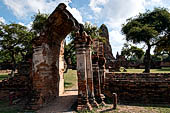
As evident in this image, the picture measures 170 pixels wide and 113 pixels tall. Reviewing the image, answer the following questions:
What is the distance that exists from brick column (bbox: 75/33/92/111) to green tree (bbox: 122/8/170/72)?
11.6 meters

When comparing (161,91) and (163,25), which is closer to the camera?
(161,91)

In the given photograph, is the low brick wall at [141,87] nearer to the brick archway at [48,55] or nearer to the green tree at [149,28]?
the brick archway at [48,55]

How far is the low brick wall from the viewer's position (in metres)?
6.41

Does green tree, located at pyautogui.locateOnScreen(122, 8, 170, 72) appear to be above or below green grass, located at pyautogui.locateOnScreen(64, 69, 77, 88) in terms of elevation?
above

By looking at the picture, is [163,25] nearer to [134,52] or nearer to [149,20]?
[149,20]

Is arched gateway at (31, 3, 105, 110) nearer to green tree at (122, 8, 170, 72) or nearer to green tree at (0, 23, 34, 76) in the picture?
green tree at (0, 23, 34, 76)

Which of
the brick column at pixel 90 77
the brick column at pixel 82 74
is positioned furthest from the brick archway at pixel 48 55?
the brick column at pixel 90 77

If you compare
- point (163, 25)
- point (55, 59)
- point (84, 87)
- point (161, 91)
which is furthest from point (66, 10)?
point (163, 25)

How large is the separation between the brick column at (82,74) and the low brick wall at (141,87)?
1776 millimetres

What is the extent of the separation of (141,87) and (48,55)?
17.5 feet

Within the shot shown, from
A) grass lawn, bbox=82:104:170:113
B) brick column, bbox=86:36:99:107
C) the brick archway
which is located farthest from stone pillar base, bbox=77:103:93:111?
the brick archway

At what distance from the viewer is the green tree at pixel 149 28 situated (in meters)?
15.3

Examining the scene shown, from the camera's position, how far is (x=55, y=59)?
7.55 m

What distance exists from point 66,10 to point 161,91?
632cm
